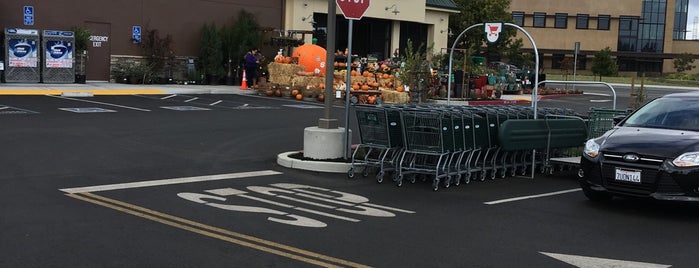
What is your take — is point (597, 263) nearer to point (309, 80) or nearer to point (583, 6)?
point (309, 80)

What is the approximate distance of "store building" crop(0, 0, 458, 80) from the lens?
29.2 m

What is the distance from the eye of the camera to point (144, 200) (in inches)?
354

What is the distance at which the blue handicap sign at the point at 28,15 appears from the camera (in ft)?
92.8

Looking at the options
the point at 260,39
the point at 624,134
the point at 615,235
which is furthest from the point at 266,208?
the point at 260,39

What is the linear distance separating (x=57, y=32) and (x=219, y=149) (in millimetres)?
16502

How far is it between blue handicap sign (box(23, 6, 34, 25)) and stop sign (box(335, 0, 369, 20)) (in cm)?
2042

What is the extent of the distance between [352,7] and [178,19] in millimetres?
22333

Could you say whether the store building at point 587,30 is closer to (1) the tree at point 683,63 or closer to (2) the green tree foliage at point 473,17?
(1) the tree at point 683,63

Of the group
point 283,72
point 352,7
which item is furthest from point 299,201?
point 283,72

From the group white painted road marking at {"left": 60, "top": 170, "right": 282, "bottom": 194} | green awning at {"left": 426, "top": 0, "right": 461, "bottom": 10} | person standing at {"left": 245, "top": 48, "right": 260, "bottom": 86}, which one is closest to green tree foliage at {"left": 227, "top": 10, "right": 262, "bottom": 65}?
person standing at {"left": 245, "top": 48, "right": 260, "bottom": 86}

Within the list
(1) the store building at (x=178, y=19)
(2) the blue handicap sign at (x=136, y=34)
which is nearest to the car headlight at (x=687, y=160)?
(1) the store building at (x=178, y=19)

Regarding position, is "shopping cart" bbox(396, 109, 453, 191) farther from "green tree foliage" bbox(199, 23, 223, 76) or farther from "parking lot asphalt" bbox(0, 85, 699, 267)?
"green tree foliage" bbox(199, 23, 223, 76)

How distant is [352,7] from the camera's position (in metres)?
12.1

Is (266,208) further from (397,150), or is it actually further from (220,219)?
(397,150)
